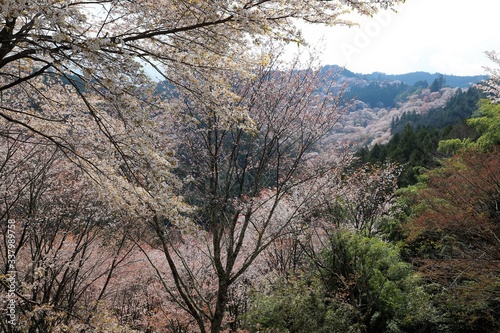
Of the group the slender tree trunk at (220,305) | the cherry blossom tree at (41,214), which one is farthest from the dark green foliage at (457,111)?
the slender tree trunk at (220,305)

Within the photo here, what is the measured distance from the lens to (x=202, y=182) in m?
5.47

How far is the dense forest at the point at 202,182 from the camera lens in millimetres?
2551

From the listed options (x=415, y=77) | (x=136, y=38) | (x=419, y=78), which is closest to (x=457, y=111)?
(x=136, y=38)

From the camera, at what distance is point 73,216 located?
7664 mm

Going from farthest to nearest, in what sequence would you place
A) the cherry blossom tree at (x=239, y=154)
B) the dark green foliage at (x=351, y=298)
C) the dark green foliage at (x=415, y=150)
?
the dark green foliage at (x=415, y=150) → the dark green foliage at (x=351, y=298) → the cherry blossom tree at (x=239, y=154)

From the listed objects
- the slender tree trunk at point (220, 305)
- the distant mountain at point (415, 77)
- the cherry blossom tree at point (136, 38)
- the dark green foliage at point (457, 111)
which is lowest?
the slender tree trunk at point (220, 305)

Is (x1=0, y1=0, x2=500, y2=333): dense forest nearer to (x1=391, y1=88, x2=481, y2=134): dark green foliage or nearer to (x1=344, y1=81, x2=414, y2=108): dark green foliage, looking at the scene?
(x1=391, y1=88, x2=481, y2=134): dark green foliage

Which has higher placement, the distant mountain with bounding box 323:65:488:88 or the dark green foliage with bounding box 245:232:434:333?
the distant mountain with bounding box 323:65:488:88

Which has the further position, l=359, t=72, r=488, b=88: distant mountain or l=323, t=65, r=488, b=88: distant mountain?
l=359, t=72, r=488, b=88: distant mountain

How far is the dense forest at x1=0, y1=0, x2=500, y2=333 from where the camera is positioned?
2551mm

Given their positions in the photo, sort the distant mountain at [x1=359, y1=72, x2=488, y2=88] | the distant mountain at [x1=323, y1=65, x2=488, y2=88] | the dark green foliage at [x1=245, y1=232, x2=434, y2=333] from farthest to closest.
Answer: the distant mountain at [x1=359, y1=72, x2=488, y2=88] < the distant mountain at [x1=323, y1=65, x2=488, y2=88] < the dark green foliage at [x1=245, y1=232, x2=434, y2=333]

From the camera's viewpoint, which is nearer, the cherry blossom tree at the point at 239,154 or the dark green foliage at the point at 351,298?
the cherry blossom tree at the point at 239,154

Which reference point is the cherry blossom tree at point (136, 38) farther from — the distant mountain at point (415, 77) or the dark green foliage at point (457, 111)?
the distant mountain at point (415, 77)

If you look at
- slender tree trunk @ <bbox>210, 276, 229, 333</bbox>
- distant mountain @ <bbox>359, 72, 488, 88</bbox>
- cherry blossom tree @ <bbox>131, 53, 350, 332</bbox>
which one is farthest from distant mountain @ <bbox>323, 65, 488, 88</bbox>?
slender tree trunk @ <bbox>210, 276, 229, 333</bbox>
